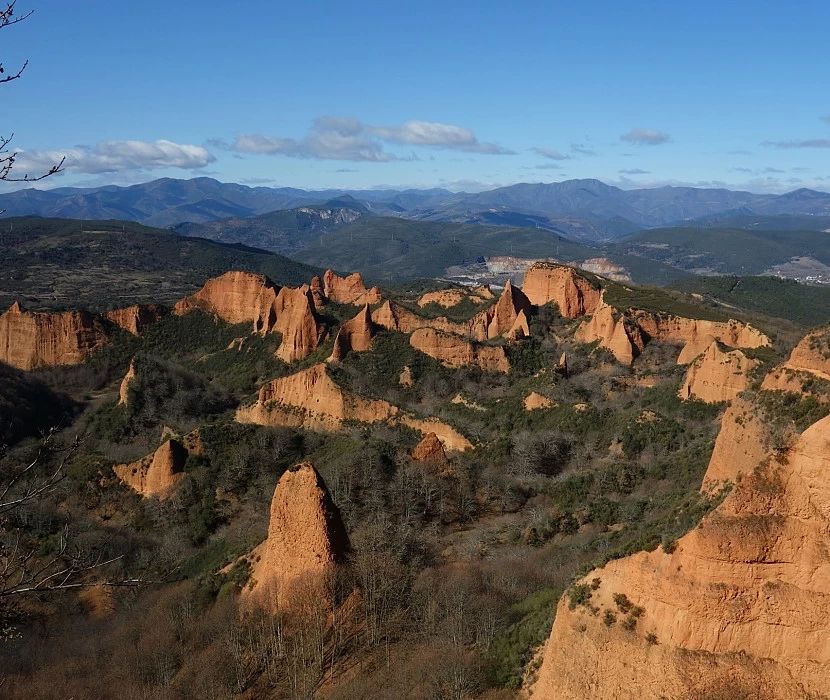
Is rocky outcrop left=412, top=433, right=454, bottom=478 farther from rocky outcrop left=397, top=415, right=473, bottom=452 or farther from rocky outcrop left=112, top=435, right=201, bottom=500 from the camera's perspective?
rocky outcrop left=112, top=435, right=201, bottom=500

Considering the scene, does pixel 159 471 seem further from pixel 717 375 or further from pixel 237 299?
pixel 237 299

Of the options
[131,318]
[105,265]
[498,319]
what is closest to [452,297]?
[498,319]

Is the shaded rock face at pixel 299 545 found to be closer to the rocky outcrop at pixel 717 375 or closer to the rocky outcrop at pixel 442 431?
the rocky outcrop at pixel 442 431

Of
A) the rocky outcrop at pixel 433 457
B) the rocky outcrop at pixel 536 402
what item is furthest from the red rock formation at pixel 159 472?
the rocky outcrop at pixel 536 402

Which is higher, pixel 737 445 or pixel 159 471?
pixel 737 445

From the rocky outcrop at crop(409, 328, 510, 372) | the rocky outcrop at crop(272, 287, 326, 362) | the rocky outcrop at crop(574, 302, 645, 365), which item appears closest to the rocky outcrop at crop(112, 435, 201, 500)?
the rocky outcrop at crop(272, 287, 326, 362)
